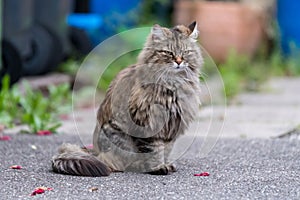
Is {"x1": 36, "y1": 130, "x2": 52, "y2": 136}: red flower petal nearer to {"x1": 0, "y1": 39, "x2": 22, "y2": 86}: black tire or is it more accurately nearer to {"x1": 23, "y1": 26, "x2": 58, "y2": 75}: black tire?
{"x1": 0, "y1": 39, "x2": 22, "y2": 86}: black tire

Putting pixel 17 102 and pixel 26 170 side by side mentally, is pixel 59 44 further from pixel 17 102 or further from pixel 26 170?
pixel 26 170

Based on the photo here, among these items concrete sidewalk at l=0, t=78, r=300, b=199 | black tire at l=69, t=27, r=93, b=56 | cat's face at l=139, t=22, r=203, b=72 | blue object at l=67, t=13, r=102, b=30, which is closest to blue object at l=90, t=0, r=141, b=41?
blue object at l=67, t=13, r=102, b=30

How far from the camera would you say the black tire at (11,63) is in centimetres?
Answer: 777

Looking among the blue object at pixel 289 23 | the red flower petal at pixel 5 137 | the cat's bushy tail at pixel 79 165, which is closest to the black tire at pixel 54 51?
the red flower petal at pixel 5 137

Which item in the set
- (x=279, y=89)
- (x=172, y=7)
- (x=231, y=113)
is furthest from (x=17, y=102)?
(x=172, y=7)

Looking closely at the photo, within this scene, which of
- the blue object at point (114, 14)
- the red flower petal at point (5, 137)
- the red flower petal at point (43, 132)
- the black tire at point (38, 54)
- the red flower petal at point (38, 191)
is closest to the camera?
the red flower petal at point (38, 191)

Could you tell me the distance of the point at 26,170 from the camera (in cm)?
477

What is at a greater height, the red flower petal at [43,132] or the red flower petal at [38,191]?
the red flower petal at [38,191]

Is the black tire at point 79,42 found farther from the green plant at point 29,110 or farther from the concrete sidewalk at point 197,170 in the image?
the concrete sidewalk at point 197,170

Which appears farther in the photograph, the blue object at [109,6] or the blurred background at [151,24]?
the blue object at [109,6]

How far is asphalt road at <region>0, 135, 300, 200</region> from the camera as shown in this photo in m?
4.16

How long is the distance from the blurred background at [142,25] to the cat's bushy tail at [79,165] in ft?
8.35

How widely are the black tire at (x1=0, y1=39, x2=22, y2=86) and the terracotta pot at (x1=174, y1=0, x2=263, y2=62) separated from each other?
4.72m

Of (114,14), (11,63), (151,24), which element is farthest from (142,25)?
(11,63)
